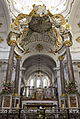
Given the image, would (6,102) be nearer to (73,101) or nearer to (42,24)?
(73,101)

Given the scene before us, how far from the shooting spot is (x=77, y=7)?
12.4 m

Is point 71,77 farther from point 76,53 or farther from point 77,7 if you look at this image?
point 77,7

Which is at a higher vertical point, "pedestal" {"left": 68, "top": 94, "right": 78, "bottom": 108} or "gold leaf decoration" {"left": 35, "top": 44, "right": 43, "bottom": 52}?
"gold leaf decoration" {"left": 35, "top": 44, "right": 43, "bottom": 52}

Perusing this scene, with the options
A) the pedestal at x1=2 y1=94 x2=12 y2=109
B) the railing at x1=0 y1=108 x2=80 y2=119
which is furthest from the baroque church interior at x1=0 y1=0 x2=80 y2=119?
the railing at x1=0 y1=108 x2=80 y2=119

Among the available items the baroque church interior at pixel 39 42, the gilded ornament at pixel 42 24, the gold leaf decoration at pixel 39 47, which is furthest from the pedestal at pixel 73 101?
the gold leaf decoration at pixel 39 47

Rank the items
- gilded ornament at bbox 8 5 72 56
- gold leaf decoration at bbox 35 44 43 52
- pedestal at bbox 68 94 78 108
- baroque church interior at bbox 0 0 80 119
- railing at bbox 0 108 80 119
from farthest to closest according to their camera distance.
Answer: gold leaf decoration at bbox 35 44 43 52 < gilded ornament at bbox 8 5 72 56 < baroque church interior at bbox 0 0 80 119 < pedestal at bbox 68 94 78 108 < railing at bbox 0 108 80 119

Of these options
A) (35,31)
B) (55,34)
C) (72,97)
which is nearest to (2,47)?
(35,31)

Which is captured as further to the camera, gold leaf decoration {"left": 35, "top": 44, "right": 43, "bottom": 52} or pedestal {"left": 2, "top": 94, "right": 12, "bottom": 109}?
gold leaf decoration {"left": 35, "top": 44, "right": 43, "bottom": 52}

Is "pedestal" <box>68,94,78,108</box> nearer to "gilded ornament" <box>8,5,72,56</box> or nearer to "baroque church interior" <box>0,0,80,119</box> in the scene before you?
"baroque church interior" <box>0,0,80,119</box>

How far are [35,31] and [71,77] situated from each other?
7335 millimetres

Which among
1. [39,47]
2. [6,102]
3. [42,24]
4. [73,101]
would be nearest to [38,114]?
[6,102]

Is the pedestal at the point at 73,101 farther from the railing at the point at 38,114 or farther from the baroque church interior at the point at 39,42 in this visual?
the railing at the point at 38,114

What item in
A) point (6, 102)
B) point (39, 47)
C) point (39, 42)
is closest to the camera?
point (6, 102)

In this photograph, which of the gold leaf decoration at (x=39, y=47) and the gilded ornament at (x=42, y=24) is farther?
the gold leaf decoration at (x=39, y=47)
